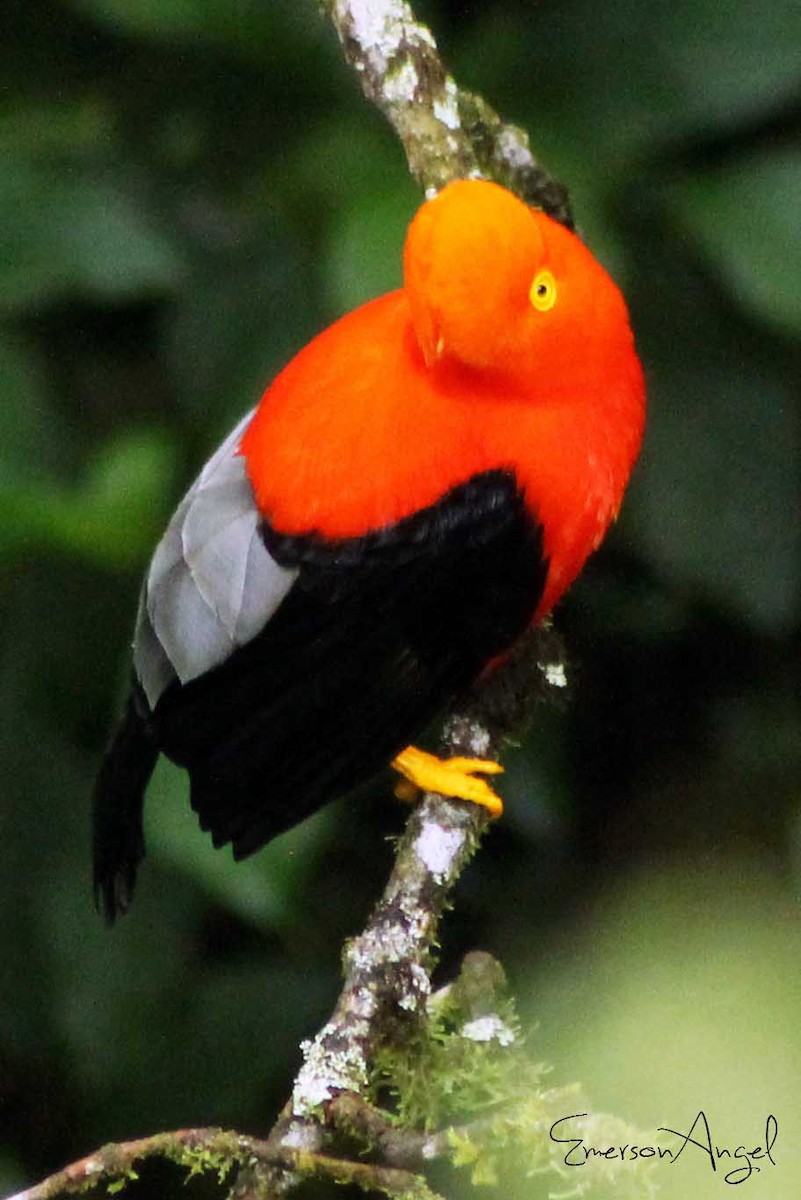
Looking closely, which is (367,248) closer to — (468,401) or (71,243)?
(468,401)

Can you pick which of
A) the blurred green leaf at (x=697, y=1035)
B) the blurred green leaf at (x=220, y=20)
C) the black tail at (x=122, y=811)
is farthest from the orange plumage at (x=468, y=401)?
the blurred green leaf at (x=697, y=1035)

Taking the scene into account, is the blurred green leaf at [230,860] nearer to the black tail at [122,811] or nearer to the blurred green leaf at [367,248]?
the black tail at [122,811]

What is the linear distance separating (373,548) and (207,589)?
9.0 inches

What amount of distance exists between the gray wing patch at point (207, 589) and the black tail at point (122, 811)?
101mm

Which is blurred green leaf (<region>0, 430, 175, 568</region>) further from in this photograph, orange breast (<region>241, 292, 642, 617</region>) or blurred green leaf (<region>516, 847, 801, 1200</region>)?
blurred green leaf (<region>516, 847, 801, 1200</region>)

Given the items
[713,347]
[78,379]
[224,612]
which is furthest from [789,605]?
[78,379]

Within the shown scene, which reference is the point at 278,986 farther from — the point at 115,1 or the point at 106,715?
the point at 115,1

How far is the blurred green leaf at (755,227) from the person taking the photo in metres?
2.11

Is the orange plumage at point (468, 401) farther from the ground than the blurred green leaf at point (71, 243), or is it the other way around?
the blurred green leaf at point (71, 243)

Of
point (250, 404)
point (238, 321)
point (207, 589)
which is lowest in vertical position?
point (207, 589)

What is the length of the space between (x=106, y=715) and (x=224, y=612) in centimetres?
53

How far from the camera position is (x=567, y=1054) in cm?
111

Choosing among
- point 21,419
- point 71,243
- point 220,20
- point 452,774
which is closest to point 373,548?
point 452,774

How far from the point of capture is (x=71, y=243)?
227 centimetres
